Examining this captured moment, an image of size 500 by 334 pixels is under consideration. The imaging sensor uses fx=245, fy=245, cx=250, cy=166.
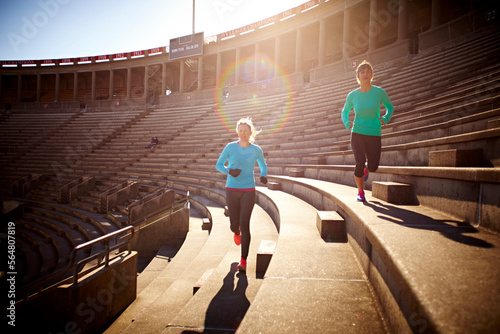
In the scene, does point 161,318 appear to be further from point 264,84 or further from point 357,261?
point 264,84

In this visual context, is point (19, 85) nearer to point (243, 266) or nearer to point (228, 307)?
point (243, 266)

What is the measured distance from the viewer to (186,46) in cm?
2514

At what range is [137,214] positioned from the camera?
787cm

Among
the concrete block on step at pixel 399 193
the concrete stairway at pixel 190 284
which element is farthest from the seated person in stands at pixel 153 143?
the concrete block on step at pixel 399 193

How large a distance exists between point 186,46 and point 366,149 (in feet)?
85.9

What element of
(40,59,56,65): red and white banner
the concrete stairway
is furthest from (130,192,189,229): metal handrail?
(40,59,56,65): red and white banner

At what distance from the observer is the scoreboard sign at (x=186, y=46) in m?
24.5

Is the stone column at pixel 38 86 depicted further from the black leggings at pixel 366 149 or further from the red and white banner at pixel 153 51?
the black leggings at pixel 366 149

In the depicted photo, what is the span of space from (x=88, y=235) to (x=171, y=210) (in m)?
3.77

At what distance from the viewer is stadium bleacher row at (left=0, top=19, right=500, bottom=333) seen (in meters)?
1.35

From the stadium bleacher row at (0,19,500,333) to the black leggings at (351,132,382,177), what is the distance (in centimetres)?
34

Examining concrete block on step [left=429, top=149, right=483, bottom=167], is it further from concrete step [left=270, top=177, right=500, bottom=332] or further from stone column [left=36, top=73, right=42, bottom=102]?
stone column [left=36, top=73, right=42, bottom=102]

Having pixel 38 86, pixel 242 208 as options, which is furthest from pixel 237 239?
pixel 38 86

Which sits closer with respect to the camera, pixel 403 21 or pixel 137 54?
pixel 403 21
